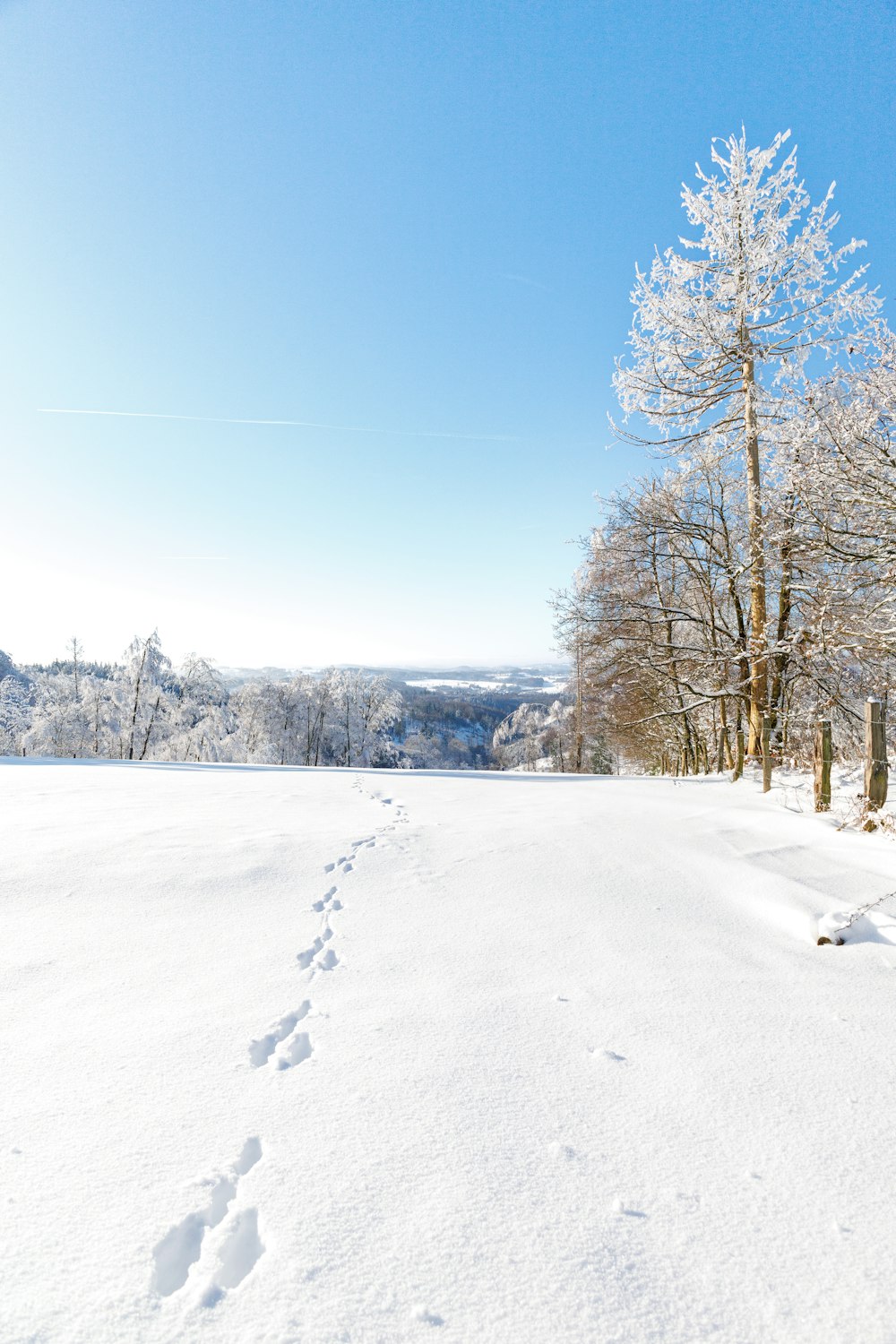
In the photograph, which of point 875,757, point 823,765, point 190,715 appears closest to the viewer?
point 875,757

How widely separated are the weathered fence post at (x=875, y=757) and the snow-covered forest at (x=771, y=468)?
72 centimetres

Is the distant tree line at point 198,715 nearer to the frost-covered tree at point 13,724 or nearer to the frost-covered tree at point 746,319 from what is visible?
A: the frost-covered tree at point 13,724

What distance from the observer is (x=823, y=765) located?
202 inches

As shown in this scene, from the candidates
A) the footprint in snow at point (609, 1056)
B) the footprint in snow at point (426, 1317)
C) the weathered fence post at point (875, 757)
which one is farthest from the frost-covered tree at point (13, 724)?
the footprint in snow at point (426, 1317)

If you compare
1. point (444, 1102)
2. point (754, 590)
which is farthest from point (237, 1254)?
point (754, 590)

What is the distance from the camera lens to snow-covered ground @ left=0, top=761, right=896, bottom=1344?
124cm

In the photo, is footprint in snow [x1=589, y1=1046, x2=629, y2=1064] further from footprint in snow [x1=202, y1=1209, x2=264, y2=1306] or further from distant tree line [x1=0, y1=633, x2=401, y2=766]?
distant tree line [x1=0, y1=633, x2=401, y2=766]

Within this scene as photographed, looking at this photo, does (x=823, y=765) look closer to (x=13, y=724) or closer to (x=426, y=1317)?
(x=426, y=1317)

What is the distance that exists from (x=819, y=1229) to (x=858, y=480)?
550 cm

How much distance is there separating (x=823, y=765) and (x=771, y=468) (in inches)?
200

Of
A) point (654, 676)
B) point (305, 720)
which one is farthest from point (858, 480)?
point (305, 720)

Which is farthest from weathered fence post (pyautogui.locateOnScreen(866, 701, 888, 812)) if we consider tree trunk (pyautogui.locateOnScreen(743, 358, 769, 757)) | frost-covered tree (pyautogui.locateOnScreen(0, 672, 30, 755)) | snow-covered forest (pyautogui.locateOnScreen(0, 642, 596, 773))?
frost-covered tree (pyautogui.locateOnScreen(0, 672, 30, 755))

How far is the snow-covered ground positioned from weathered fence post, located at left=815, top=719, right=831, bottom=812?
126 centimetres

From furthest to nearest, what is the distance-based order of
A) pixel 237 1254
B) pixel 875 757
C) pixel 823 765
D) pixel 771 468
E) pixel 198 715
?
pixel 198 715 < pixel 771 468 < pixel 823 765 < pixel 875 757 < pixel 237 1254
